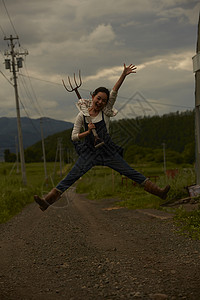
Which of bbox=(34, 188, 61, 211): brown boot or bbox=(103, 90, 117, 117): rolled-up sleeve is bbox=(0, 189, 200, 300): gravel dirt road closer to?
bbox=(34, 188, 61, 211): brown boot

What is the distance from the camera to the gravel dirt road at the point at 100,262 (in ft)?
18.7

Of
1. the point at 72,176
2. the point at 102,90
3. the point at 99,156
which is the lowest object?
the point at 72,176

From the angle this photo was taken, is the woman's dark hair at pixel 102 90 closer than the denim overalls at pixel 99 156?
Yes

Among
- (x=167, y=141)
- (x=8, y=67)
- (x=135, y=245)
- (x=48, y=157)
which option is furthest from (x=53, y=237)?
(x=167, y=141)

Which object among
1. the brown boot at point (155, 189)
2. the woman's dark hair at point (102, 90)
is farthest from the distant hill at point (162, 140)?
the woman's dark hair at point (102, 90)

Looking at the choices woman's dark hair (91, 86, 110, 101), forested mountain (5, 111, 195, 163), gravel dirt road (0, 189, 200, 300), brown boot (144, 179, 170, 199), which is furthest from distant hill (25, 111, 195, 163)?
woman's dark hair (91, 86, 110, 101)

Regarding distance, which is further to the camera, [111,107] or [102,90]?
[111,107]

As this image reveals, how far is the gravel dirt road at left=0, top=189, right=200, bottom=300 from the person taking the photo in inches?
224

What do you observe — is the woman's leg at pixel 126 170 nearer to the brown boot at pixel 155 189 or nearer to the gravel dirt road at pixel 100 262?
the brown boot at pixel 155 189

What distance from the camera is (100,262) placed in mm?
7555

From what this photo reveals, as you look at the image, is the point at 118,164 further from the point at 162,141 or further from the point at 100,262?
the point at 162,141

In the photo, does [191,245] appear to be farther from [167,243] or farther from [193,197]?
[193,197]

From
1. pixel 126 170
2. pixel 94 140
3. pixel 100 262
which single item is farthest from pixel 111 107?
pixel 100 262

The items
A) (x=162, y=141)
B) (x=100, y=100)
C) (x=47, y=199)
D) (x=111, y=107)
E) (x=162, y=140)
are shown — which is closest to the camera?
(x=100, y=100)
